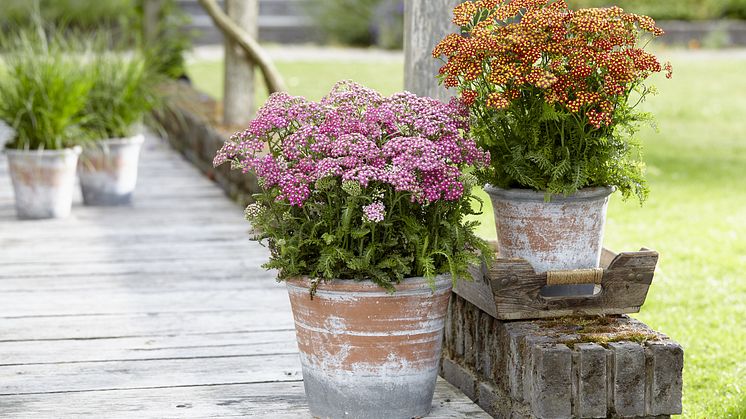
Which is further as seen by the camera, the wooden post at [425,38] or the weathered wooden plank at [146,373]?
the wooden post at [425,38]

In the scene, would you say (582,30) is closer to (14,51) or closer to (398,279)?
(398,279)

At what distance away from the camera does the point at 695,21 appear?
17.3 metres

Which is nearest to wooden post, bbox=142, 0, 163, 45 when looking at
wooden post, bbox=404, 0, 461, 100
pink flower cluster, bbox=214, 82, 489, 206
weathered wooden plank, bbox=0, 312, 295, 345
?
weathered wooden plank, bbox=0, 312, 295, 345

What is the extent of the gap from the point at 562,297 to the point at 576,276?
0.07 m

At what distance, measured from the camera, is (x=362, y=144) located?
2896 mm

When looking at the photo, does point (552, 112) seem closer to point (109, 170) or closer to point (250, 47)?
point (109, 170)

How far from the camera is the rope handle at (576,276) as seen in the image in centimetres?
306

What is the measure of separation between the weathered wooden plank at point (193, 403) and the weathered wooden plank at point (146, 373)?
0.19ft

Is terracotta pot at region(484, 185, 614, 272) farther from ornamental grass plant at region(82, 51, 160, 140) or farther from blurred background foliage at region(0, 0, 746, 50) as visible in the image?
blurred background foliage at region(0, 0, 746, 50)

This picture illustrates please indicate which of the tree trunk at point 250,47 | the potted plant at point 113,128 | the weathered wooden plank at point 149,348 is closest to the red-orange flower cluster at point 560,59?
the weathered wooden plank at point 149,348

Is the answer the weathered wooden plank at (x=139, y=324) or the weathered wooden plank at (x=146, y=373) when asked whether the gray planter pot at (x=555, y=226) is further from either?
the weathered wooden plank at (x=139, y=324)

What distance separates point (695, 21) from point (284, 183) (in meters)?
15.4

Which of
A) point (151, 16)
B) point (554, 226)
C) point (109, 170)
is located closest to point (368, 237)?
point (554, 226)

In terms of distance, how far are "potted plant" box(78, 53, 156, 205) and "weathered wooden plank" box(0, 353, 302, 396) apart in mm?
2578
